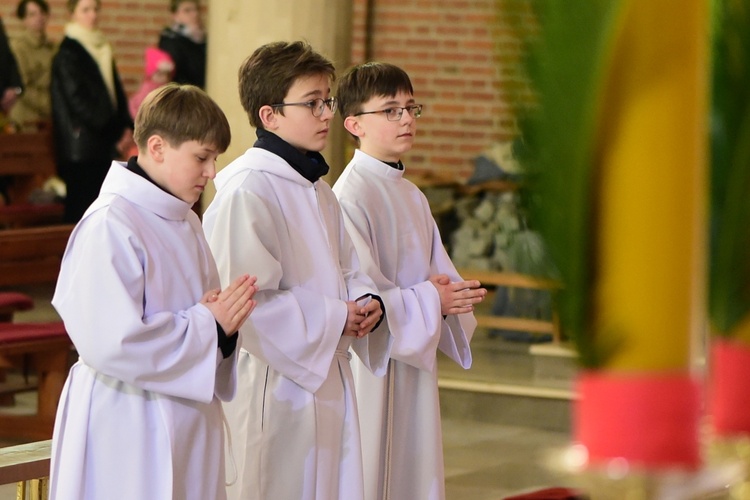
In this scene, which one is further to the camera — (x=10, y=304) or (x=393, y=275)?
(x=10, y=304)

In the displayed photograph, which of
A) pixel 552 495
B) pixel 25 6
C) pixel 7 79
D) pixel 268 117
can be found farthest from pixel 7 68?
pixel 552 495

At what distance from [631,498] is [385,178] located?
3.71 m

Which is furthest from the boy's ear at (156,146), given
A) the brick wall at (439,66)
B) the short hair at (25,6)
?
the brick wall at (439,66)

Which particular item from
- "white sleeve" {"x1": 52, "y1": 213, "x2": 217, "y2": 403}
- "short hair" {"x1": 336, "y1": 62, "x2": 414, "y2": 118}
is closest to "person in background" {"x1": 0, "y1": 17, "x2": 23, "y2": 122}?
"short hair" {"x1": 336, "y1": 62, "x2": 414, "y2": 118}

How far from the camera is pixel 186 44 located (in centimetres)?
979

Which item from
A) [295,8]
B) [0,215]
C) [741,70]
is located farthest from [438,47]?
[741,70]

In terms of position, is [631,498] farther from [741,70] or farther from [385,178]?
[385,178]

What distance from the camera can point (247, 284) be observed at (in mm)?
3219

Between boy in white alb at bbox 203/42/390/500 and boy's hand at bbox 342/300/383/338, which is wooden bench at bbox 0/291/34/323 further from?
boy's hand at bbox 342/300/383/338

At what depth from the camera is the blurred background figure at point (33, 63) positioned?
33.1 ft

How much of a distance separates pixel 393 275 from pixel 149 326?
143cm

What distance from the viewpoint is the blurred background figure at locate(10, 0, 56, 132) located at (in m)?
10.1

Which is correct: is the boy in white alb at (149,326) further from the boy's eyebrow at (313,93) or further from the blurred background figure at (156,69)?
the blurred background figure at (156,69)

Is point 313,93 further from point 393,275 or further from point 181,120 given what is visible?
point 393,275
